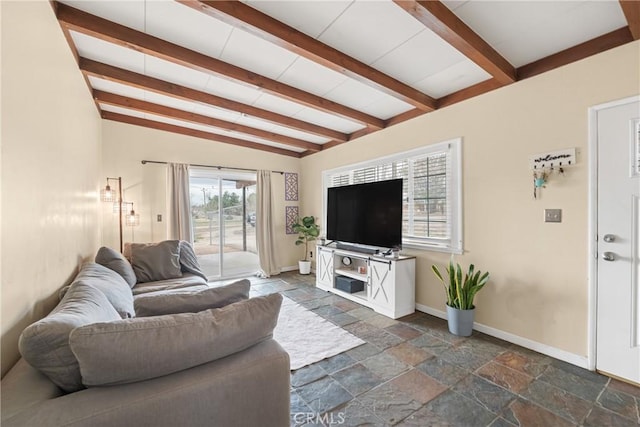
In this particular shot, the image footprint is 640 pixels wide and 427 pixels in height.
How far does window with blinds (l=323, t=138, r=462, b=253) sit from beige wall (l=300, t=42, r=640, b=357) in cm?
11

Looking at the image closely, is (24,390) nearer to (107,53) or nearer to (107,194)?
(107,53)

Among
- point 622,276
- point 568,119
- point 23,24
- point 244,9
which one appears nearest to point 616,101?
point 568,119

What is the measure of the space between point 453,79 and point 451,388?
277 centimetres

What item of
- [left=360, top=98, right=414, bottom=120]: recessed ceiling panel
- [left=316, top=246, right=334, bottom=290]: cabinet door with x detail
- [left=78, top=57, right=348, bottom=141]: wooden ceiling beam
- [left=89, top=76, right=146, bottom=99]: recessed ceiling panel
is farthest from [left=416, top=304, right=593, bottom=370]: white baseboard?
[left=89, top=76, right=146, bottom=99]: recessed ceiling panel

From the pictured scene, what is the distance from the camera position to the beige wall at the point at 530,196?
7.02 ft

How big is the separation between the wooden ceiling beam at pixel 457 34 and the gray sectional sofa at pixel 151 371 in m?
1.94

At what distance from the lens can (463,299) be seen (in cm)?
268

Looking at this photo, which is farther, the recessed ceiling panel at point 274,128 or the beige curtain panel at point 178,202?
the beige curtain panel at point 178,202

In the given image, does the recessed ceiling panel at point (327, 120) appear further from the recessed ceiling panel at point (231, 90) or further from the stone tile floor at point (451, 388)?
the stone tile floor at point (451, 388)

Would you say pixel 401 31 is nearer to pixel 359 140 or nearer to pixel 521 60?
pixel 521 60

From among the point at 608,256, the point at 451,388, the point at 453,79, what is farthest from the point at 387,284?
the point at 453,79

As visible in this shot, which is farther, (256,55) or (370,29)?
(256,55)

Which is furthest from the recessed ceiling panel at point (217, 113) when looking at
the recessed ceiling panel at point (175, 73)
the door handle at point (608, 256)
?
the door handle at point (608, 256)

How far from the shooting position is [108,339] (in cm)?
92
